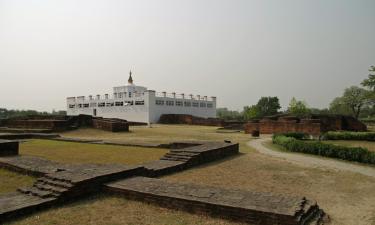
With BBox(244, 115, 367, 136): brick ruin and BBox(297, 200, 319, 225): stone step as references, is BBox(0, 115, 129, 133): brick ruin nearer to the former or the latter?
BBox(244, 115, 367, 136): brick ruin

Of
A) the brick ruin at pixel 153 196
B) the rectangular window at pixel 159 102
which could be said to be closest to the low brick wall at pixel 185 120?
the rectangular window at pixel 159 102

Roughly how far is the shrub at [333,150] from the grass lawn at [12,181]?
857 centimetres

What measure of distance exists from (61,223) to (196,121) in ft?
106

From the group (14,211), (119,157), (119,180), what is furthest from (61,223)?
(119,157)

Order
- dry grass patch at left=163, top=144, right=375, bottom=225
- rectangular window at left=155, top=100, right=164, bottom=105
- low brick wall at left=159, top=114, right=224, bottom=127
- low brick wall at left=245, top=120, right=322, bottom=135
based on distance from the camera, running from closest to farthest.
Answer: dry grass patch at left=163, top=144, right=375, bottom=225 < low brick wall at left=245, top=120, right=322, bottom=135 < low brick wall at left=159, top=114, right=224, bottom=127 < rectangular window at left=155, top=100, right=164, bottom=105

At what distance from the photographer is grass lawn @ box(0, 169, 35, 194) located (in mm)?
5734

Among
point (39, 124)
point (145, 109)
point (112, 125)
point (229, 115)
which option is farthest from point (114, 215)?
point (229, 115)

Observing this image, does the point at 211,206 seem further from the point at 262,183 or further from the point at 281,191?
the point at 262,183

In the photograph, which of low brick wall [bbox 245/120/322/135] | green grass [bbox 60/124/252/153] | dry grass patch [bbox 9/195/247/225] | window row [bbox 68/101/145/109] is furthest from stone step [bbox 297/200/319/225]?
window row [bbox 68/101/145/109]

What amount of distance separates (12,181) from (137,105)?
3235 cm

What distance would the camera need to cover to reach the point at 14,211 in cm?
413

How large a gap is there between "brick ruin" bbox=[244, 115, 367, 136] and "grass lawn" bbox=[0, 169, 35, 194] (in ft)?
55.4

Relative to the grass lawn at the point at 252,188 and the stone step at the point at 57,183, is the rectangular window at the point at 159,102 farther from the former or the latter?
the stone step at the point at 57,183

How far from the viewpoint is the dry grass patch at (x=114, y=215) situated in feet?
13.2
